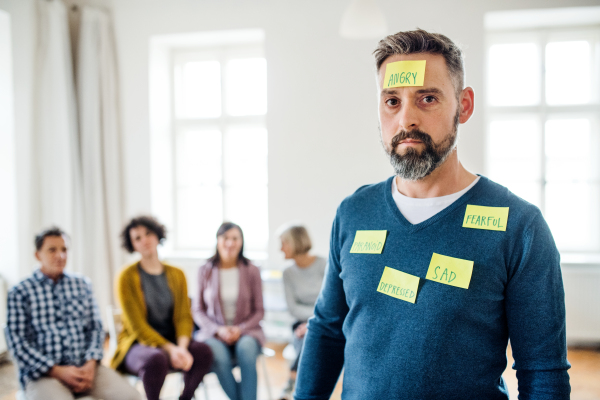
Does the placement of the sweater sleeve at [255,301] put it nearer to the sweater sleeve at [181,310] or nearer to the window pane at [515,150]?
the sweater sleeve at [181,310]

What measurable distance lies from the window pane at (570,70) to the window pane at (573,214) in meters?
0.80

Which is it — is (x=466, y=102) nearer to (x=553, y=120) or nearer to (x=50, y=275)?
(x=50, y=275)

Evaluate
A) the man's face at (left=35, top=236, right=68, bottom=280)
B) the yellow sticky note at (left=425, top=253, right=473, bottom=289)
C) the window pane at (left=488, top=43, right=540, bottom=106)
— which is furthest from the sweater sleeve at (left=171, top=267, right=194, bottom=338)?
the window pane at (left=488, top=43, right=540, bottom=106)

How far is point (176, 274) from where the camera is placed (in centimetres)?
252

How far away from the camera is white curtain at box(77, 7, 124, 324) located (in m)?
3.76

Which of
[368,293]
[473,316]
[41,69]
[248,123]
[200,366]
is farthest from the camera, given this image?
[248,123]

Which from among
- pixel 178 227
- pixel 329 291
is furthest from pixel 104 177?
pixel 329 291

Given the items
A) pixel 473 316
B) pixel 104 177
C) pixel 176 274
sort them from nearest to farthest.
Answer: pixel 473 316
pixel 176 274
pixel 104 177

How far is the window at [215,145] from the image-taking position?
4234 mm

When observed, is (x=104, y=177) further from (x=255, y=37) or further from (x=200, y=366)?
(x=200, y=366)

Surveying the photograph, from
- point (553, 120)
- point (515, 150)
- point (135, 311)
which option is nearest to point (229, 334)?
point (135, 311)

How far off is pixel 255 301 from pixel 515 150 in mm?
2824

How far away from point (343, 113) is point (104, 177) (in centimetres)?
224

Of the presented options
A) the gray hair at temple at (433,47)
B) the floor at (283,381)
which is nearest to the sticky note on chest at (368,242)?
the gray hair at temple at (433,47)
